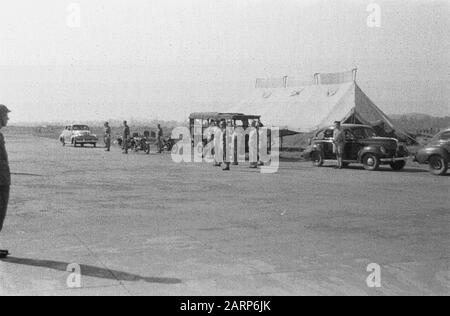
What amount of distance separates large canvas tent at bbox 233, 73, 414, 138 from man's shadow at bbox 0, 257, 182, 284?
24923mm

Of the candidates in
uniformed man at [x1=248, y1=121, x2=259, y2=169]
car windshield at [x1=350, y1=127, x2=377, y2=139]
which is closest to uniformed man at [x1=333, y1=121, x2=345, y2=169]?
car windshield at [x1=350, y1=127, x2=377, y2=139]

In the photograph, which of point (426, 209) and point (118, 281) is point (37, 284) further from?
point (426, 209)

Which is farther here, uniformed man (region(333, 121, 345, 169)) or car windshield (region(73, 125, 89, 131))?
car windshield (region(73, 125, 89, 131))

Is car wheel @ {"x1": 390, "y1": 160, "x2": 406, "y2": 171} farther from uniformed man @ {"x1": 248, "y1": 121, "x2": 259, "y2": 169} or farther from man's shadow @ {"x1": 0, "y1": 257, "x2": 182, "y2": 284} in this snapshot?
man's shadow @ {"x1": 0, "y1": 257, "x2": 182, "y2": 284}

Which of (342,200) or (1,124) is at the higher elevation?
(1,124)

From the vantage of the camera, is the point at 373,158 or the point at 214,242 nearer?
the point at 214,242

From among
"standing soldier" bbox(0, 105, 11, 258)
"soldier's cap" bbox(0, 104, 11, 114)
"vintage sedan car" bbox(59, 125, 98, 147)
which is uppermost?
"soldier's cap" bbox(0, 104, 11, 114)

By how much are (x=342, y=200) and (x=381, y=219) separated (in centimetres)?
227

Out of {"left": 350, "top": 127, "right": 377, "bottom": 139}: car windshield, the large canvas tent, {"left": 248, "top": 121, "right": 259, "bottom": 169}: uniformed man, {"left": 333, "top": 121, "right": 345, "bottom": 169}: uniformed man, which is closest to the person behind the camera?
{"left": 333, "top": 121, "right": 345, "bottom": 169}: uniformed man

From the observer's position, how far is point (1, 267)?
5801mm

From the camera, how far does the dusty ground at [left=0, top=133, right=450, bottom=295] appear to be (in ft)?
17.3

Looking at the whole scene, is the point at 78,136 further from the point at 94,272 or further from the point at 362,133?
the point at 94,272

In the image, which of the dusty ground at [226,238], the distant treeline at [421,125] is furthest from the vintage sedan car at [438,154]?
the distant treeline at [421,125]
